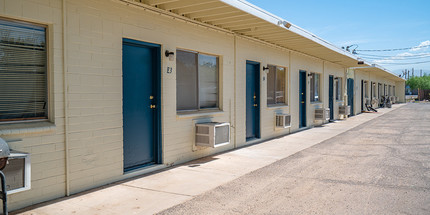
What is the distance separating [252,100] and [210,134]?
3.23 meters

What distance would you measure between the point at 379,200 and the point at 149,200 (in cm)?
315

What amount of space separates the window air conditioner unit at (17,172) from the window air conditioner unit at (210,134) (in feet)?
12.7

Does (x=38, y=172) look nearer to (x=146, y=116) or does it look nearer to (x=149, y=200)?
(x=149, y=200)

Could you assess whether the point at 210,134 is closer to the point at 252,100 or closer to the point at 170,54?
the point at 170,54

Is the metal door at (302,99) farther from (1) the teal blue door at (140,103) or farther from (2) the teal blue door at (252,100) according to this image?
(1) the teal blue door at (140,103)

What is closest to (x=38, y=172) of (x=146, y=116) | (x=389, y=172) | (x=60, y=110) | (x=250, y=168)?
(x=60, y=110)

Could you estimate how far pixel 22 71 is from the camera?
14.8ft

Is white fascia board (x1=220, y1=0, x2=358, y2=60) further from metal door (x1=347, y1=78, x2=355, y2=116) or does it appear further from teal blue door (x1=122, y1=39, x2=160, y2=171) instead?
metal door (x1=347, y1=78, x2=355, y2=116)

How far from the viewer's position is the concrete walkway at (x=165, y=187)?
14.5ft

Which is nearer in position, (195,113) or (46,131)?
(46,131)

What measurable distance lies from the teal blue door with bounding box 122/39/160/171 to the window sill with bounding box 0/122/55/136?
1.52 metres

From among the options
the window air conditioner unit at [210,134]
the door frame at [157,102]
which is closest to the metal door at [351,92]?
the window air conditioner unit at [210,134]

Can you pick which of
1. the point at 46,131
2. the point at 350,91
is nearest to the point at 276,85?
the point at 46,131

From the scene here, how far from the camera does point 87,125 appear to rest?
205 inches
